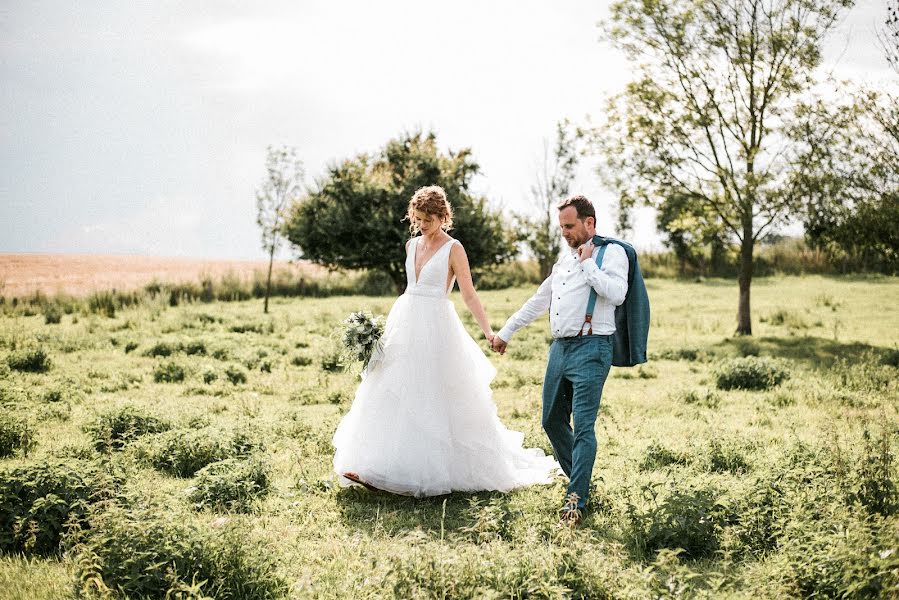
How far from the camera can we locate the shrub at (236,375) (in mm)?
12547

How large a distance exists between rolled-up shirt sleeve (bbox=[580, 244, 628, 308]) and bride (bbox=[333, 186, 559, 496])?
4.50 ft

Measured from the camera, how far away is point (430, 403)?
6812 mm

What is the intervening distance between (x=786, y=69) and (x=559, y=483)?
63.4ft

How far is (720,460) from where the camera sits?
7426mm

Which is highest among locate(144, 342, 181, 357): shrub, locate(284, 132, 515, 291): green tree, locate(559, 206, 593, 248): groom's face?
locate(284, 132, 515, 291): green tree

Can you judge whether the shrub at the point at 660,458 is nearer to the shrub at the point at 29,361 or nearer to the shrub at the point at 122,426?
the shrub at the point at 122,426

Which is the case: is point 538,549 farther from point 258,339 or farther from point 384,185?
point 384,185

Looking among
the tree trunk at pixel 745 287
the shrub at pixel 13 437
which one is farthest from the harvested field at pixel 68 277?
the tree trunk at pixel 745 287

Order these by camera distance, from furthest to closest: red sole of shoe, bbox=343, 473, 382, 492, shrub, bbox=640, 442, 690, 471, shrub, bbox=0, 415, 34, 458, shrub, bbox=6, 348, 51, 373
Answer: shrub, bbox=6, 348, 51, 373
shrub, bbox=0, 415, 34, 458
shrub, bbox=640, 442, 690, 471
red sole of shoe, bbox=343, 473, 382, 492

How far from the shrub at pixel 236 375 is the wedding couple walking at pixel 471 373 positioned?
6032 millimetres

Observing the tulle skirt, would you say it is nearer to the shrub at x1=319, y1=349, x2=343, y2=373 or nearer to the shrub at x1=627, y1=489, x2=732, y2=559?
the shrub at x1=627, y1=489, x2=732, y2=559

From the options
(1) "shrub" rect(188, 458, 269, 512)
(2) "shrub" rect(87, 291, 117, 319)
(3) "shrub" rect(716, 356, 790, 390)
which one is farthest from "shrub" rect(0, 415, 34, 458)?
(2) "shrub" rect(87, 291, 117, 319)

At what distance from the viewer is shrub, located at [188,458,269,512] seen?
6.28 metres

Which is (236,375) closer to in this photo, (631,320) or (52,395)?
(52,395)
